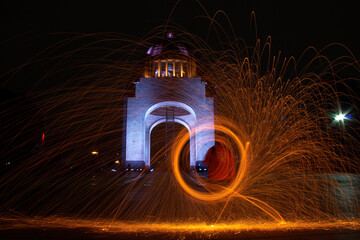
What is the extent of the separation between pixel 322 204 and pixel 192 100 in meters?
25.9

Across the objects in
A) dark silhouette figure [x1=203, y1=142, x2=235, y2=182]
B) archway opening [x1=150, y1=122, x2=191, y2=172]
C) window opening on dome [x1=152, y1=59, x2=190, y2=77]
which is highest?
window opening on dome [x1=152, y1=59, x2=190, y2=77]

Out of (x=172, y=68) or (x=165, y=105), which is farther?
(x=172, y=68)

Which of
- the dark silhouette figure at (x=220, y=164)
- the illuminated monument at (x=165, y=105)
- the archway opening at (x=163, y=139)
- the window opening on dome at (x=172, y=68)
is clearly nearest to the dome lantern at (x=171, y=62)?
the window opening on dome at (x=172, y=68)

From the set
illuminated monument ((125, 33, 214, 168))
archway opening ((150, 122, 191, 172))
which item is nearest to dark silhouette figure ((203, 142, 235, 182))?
illuminated monument ((125, 33, 214, 168))

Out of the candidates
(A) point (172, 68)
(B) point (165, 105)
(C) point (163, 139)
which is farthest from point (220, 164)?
(C) point (163, 139)

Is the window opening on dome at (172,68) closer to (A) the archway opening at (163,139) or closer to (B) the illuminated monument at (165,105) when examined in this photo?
(B) the illuminated monument at (165,105)

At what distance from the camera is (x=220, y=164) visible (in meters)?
10.9

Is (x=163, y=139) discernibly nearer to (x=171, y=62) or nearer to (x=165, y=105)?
(x=171, y=62)

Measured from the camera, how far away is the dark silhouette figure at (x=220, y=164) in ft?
34.9

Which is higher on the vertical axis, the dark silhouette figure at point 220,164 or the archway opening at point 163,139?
the archway opening at point 163,139

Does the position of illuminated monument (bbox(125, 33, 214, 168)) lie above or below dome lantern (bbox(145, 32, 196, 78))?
below

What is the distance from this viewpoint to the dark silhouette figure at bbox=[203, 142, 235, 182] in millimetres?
10625

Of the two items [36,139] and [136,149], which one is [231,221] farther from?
[136,149]

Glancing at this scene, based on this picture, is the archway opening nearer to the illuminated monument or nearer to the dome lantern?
the dome lantern
